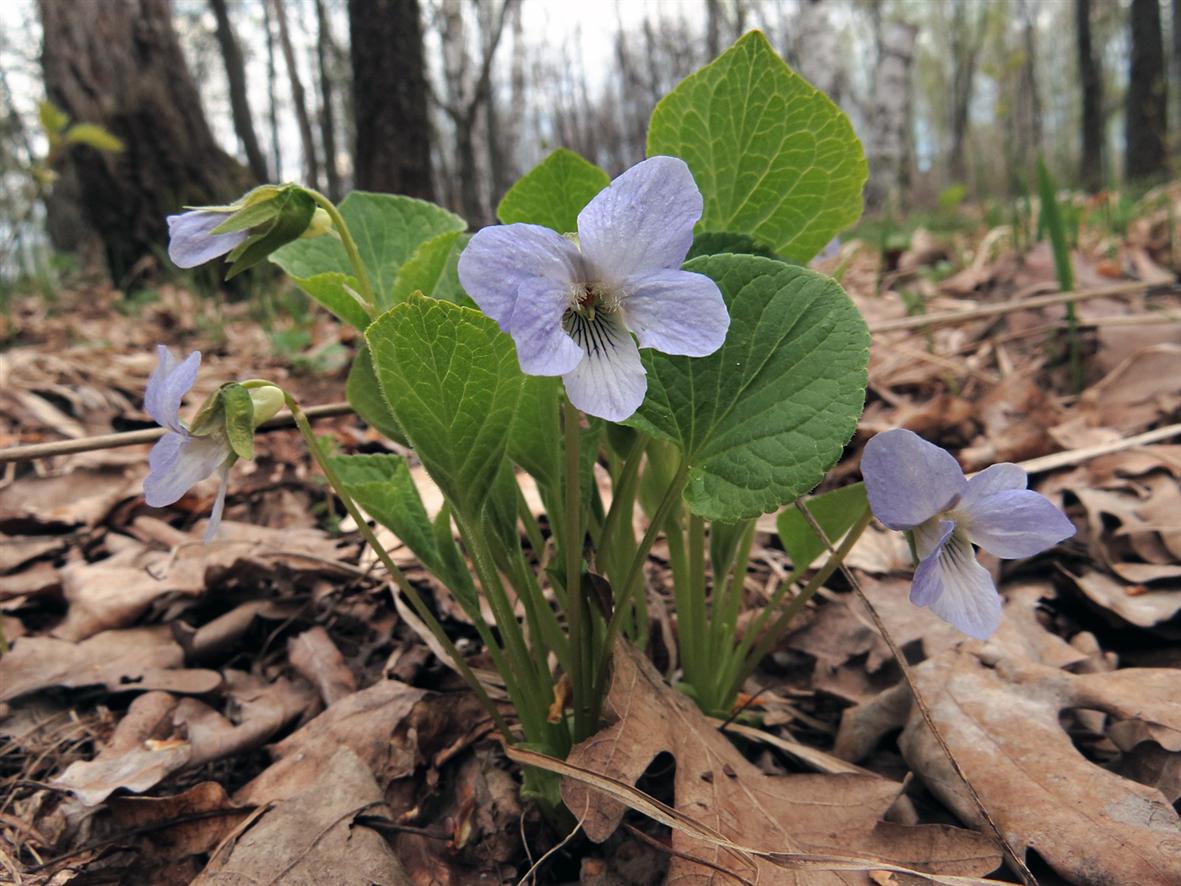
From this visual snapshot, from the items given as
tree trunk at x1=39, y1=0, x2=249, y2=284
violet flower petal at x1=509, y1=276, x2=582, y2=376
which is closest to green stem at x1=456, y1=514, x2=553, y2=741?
violet flower petal at x1=509, y1=276, x2=582, y2=376

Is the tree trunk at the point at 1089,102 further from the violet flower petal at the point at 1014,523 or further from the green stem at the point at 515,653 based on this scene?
the green stem at the point at 515,653

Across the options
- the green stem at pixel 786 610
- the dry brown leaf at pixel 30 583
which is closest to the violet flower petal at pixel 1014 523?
the green stem at pixel 786 610

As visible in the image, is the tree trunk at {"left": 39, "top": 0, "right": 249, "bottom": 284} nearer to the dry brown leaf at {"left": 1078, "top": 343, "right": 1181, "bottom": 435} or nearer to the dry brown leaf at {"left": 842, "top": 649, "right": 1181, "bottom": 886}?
the dry brown leaf at {"left": 1078, "top": 343, "right": 1181, "bottom": 435}

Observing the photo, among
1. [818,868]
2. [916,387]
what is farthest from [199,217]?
[916,387]

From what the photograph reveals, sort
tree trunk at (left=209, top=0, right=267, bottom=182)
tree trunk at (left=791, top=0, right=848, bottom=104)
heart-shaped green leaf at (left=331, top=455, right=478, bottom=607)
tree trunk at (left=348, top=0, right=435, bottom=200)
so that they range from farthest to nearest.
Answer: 1. tree trunk at (left=209, top=0, right=267, bottom=182)
2. tree trunk at (left=791, top=0, right=848, bottom=104)
3. tree trunk at (left=348, top=0, right=435, bottom=200)
4. heart-shaped green leaf at (left=331, top=455, right=478, bottom=607)

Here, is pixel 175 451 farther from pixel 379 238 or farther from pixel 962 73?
pixel 962 73

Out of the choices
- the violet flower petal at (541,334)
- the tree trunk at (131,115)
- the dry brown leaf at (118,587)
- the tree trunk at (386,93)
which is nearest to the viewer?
the violet flower petal at (541,334)
